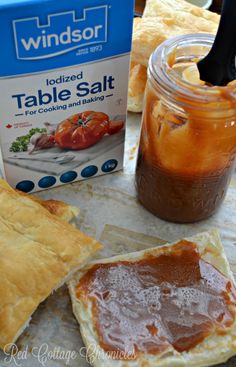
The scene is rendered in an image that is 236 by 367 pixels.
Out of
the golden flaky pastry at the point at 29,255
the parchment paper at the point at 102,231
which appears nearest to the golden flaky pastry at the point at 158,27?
the parchment paper at the point at 102,231

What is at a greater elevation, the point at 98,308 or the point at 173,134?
the point at 173,134

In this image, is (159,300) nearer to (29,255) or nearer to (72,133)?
(29,255)

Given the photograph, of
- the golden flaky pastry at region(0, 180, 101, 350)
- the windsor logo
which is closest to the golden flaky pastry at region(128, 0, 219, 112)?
the windsor logo

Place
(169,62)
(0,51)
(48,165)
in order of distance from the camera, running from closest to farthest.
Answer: (0,51) → (169,62) → (48,165)

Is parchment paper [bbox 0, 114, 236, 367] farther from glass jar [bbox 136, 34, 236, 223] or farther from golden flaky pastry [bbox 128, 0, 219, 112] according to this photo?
golden flaky pastry [bbox 128, 0, 219, 112]

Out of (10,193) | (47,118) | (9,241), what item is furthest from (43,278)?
(47,118)

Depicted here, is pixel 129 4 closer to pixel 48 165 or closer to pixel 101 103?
pixel 101 103

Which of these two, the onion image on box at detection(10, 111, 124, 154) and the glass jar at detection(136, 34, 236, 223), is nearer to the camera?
the glass jar at detection(136, 34, 236, 223)
